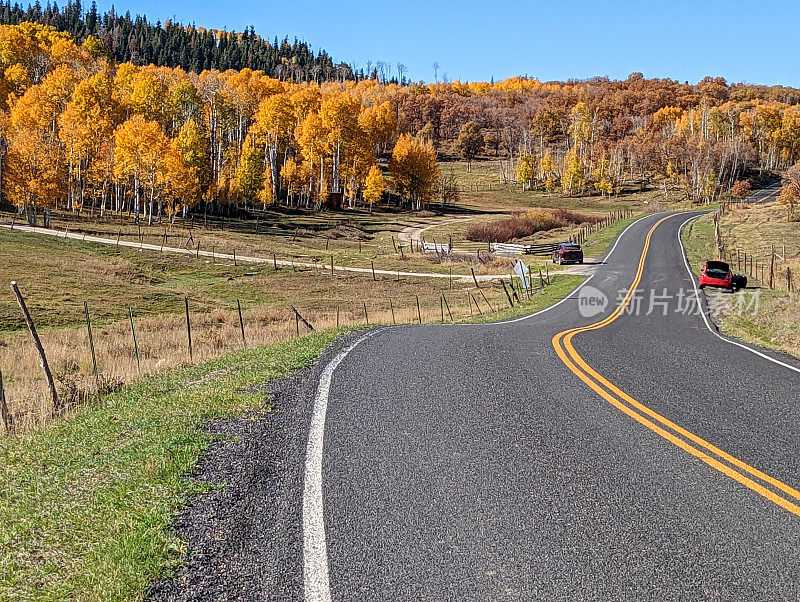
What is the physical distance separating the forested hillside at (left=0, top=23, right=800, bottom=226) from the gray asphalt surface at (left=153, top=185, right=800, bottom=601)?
60.8 meters

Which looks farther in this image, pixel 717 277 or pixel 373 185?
pixel 373 185

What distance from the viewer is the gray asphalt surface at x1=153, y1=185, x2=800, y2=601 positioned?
12.9 ft

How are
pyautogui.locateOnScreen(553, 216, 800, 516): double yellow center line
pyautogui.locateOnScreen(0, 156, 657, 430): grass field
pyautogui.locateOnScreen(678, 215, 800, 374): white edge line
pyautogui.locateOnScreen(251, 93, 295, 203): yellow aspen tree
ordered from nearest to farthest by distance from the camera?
pyautogui.locateOnScreen(553, 216, 800, 516): double yellow center line, pyautogui.locateOnScreen(678, 215, 800, 374): white edge line, pyautogui.locateOnScreen(0, 156, 657, 430): grass field, pyautogui.locateOnScreen(251, 93, 295, 203): yellow aspen tree

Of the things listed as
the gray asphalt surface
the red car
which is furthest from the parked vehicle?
the gray asphalt surface

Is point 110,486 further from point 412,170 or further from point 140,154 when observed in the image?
point 412,170

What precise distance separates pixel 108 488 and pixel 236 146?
92427mm

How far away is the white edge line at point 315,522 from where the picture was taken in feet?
12.7

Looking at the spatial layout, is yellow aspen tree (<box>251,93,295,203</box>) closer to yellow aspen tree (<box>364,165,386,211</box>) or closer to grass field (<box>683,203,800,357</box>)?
yellow aspen tree (<box>364,165,386,211</box>)

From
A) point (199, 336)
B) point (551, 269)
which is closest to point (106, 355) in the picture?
point (199, 336)

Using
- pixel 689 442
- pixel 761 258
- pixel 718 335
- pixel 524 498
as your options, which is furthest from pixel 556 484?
pixel 761 258

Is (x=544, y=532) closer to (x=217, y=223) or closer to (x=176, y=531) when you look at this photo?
(x=176, y=531)

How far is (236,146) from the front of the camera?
92750 millimetres

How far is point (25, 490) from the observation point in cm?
623

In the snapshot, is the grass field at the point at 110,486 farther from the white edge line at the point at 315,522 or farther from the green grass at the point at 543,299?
the green grass at the point at 543,299
